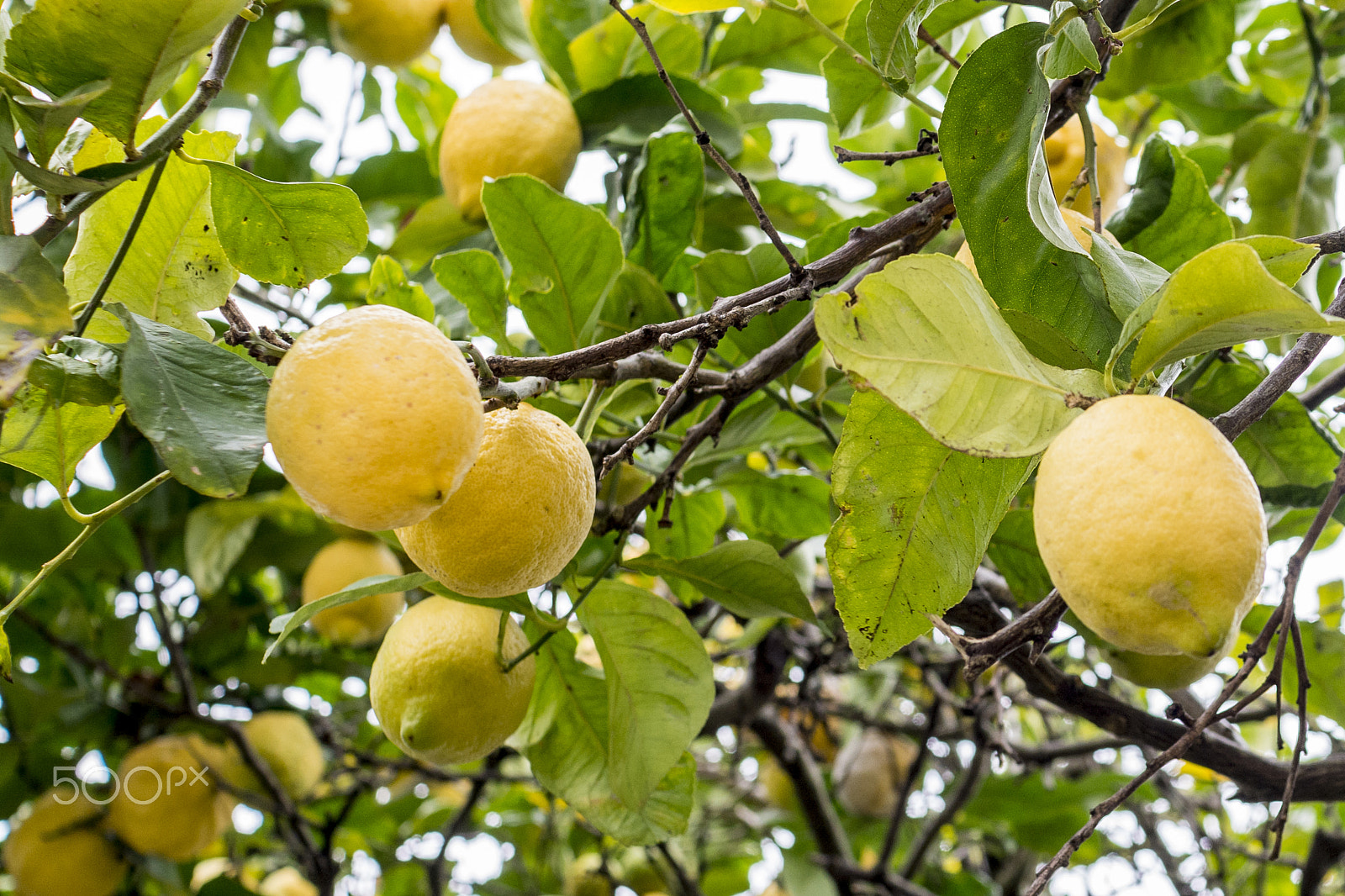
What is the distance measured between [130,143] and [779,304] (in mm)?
429

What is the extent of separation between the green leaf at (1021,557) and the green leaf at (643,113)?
588 mm

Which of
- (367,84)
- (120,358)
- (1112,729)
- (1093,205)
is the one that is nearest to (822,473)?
(1112,729)

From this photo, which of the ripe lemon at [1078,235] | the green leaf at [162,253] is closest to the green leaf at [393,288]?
the green leaf at [162,253]

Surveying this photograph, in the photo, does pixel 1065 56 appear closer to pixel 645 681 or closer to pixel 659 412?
pixel 659 412

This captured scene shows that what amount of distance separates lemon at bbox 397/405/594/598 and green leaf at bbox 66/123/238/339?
0.27 m

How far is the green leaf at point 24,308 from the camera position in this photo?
16.6 inches

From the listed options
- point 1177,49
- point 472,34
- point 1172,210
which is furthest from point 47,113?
point 1177,49

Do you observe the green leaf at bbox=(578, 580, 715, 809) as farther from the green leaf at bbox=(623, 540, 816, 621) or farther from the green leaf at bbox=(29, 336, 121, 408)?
the green leaf at bbox=(29, 336, 121, 408)

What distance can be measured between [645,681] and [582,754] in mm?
185

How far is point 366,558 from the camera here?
5.02 feet

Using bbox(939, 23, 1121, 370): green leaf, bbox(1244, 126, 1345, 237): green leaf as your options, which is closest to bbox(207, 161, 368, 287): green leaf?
bbox(939, 23, 1121, 370): green leaf

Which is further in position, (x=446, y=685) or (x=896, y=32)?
(x=446, y=685)

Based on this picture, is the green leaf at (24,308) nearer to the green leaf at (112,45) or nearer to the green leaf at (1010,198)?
the green leaf at (112,45)

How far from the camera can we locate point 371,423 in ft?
1.61
